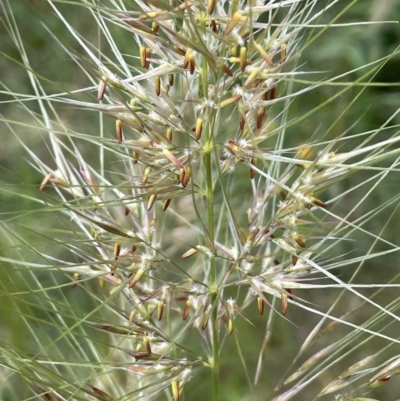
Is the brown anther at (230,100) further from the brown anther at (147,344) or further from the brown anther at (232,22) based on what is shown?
the brown anther at (147,344)

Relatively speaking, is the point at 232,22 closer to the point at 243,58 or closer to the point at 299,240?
the point at 243,58

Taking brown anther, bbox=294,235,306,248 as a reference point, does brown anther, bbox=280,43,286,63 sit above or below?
above

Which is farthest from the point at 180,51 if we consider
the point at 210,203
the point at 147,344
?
the point at 147,344

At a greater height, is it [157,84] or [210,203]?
[157,84]

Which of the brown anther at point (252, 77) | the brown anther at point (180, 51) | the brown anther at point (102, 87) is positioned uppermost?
the brown anther at point (180, 51)

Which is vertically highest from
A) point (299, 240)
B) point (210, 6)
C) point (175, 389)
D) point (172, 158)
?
point (210, 6)

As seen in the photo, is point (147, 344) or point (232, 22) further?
point (147, 344)

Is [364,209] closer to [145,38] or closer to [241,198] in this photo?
[241,198]

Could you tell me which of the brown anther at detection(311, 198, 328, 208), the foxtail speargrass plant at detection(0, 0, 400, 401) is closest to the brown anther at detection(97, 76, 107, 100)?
the foxtail speargrass plant at detection(0, 0, 400, 401)

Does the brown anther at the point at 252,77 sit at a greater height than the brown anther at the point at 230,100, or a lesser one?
greater

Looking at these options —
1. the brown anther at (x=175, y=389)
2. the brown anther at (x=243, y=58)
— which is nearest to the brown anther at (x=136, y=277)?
the brown anther at (x=175, y=389)

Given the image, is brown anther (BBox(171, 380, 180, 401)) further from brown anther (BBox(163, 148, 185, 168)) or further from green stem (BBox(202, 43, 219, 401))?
brown anther (BBox(163, 148, 185, 168))
